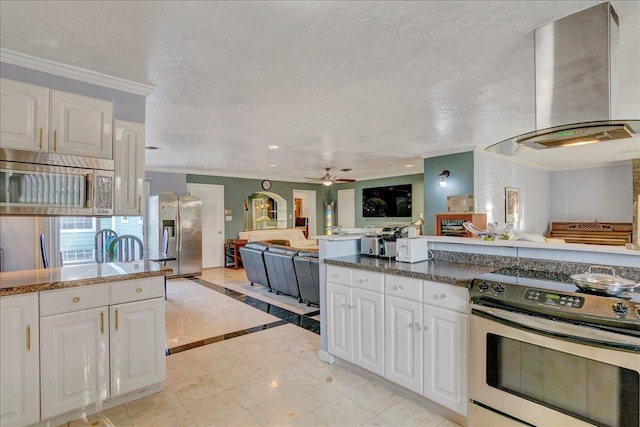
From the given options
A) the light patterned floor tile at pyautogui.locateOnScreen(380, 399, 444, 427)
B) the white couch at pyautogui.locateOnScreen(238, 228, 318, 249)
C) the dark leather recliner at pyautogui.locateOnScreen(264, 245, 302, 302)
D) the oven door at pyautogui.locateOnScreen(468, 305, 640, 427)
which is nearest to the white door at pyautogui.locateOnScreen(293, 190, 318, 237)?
the white couch at pyautogui.locateOnScreen(238, 228, 318, 249)

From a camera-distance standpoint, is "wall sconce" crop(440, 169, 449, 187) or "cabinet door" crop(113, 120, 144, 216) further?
"wall sconce" crop(440, 169, 449, 187)

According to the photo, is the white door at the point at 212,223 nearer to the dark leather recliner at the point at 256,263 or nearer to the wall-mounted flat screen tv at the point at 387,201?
the dark leather recliner at the point at 256,263

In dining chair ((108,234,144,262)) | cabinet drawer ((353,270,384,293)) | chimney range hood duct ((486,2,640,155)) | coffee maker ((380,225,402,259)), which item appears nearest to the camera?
chimney range hood duct ((486,2,640,155))

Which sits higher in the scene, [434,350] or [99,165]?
[99,165]

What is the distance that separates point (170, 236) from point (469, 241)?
19.6 ft

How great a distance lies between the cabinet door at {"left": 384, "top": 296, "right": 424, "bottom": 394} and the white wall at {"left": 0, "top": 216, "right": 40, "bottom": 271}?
14.0ft

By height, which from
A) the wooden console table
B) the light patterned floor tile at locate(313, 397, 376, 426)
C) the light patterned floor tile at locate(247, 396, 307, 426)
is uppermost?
the wooden console table

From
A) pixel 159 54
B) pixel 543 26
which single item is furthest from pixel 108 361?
pixel 543 26

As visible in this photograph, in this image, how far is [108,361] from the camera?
88.8 inches

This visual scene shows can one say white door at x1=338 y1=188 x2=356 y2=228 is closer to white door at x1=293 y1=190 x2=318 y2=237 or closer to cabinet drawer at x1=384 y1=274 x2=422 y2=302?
white door at x1=293 y1=190 x2=318 y2=237

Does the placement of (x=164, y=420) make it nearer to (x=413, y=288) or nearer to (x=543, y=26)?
(x=413, y=288)

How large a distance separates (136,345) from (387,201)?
7.56m

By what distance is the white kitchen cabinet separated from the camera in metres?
2.29

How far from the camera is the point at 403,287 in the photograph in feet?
7.62
